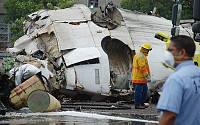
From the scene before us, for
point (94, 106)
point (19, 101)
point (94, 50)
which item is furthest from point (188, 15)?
point (19, 101)

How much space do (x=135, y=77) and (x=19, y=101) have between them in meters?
2.81

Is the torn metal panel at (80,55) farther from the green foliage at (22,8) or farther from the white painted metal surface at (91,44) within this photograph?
the green foliage at (22,8)

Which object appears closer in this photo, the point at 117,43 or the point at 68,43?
the point at 68,43

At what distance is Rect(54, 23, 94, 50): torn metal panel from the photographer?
41.7 ft

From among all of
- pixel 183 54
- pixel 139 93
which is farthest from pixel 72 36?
pixel 183 54

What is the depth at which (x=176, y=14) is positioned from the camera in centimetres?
950

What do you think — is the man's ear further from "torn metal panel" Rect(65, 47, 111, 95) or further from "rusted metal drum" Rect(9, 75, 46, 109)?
"torn metal panel" Rect(65, 47, 111, 95)

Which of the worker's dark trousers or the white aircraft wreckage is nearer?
the worker's dark trousers

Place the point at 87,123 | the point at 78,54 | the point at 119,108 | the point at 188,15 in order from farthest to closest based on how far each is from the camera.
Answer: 1. the point at 188,15
2. the point at 78,54
3. the point at 119,108
4. the point at 87,123

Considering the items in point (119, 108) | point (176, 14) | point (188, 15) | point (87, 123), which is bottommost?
point (188, 15)

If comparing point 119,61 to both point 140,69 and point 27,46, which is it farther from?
point 140,69

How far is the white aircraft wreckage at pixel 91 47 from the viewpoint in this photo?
484 inches

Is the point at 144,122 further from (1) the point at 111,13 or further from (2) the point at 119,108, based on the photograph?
(1) the point at 111,13

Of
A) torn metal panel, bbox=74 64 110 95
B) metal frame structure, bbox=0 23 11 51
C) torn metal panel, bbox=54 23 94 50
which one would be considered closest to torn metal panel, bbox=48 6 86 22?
torn metal panel, bbox=54 23 94 50
